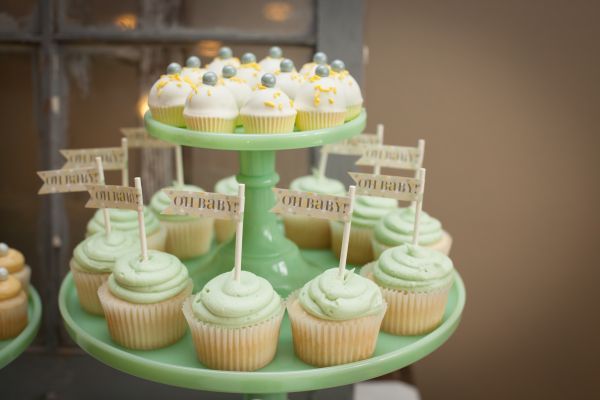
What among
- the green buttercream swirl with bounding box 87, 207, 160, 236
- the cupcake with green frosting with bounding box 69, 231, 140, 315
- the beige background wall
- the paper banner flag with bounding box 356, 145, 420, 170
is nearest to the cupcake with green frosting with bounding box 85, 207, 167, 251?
the green buttercream swirl with bounding box 87, 207, 160, 236

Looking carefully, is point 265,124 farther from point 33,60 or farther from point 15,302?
point 33,60

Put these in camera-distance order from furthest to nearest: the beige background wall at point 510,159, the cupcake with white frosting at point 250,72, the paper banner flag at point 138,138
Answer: the beige background wall at point 510,159 → the paper banner flag at point 138,138 → the cupcake with white frosting at point 250,72

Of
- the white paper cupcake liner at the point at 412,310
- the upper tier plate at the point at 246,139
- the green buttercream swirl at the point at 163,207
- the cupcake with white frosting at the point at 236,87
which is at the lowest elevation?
the white paper cupcake liner at the point at 412,310

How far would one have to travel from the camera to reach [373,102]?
8.52 ft

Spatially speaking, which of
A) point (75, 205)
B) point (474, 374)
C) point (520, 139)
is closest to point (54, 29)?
point (75, 205)

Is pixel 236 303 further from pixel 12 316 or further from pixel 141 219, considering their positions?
pixel 12 316

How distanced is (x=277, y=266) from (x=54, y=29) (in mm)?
1179

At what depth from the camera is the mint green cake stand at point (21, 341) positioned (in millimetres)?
1456

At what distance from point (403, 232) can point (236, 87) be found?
1.71 ft

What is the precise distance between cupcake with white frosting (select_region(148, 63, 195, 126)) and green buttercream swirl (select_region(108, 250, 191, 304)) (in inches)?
11.6

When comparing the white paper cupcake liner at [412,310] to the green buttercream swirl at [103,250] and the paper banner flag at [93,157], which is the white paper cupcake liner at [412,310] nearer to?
the green buttercream swirl at [103,250]

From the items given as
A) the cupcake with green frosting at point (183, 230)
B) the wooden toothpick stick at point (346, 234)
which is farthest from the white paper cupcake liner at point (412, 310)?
the cupcake with green frosting at point (183, 230)

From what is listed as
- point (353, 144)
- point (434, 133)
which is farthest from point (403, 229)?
point (434, 133)

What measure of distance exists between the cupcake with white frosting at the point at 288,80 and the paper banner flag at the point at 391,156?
215mm
